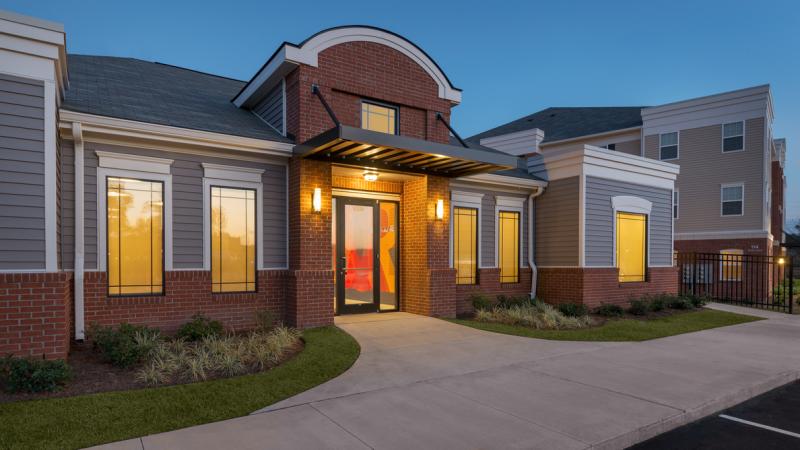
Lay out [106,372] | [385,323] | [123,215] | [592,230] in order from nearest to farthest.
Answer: [106,372] → [123,215] → [385,323] → [592,230]

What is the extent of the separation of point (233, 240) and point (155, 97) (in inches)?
134

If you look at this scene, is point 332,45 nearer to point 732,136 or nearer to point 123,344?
point 123,344

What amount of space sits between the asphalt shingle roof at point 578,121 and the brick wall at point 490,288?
13318 millimetres

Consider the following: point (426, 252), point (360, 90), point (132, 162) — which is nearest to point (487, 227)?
point (426, 252)

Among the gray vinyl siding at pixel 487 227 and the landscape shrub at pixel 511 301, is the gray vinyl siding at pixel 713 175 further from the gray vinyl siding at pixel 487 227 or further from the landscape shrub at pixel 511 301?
the landscape shrub at pixel 511 301

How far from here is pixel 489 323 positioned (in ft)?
33.6

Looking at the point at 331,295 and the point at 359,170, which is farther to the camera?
the point at 359,170

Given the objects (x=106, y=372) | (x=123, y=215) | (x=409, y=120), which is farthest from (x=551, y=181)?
(x=106, y=372)

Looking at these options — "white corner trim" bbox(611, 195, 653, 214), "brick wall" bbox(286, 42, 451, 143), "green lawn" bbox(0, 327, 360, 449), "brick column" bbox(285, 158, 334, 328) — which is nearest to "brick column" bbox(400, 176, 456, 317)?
"brick wall" bbox(286, 42, 451, 143)

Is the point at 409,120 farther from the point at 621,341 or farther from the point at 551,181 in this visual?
the point at 621,341

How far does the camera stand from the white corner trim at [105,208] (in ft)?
24.4

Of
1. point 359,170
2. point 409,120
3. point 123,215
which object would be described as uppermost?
point 409,120

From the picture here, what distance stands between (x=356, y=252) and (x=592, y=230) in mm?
6385

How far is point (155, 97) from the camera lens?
9414 millimetres
